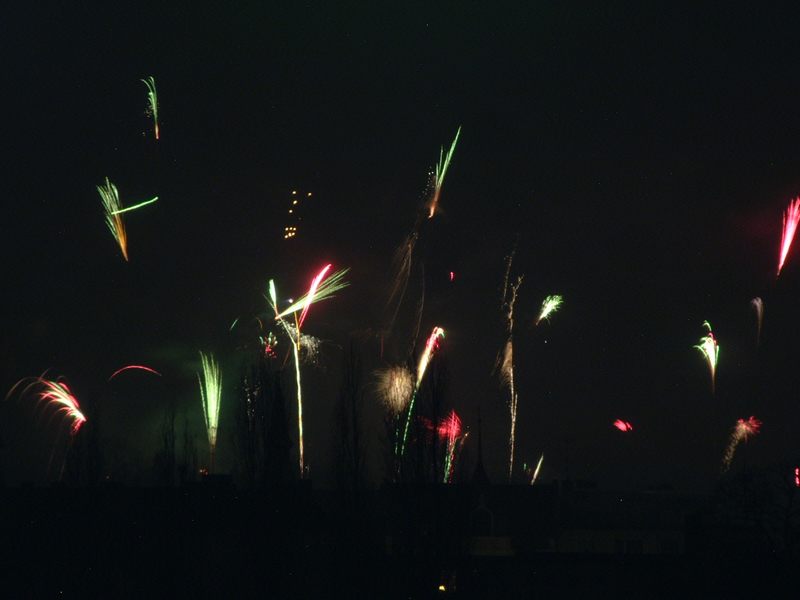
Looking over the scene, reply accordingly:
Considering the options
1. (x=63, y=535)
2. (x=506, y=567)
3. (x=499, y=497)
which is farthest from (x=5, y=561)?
(x=499, y=497)

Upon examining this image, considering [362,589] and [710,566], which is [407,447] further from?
[710,566]

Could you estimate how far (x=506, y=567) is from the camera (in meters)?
49.5

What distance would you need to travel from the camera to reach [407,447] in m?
46.1

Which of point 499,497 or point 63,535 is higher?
point 499,497

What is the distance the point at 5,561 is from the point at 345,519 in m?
14.3

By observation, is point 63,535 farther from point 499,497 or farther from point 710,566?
point 499,497

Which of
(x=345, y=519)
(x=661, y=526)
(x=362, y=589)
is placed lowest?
(x=362, y=589)

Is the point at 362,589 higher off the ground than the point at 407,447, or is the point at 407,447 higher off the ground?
the point at 407,447

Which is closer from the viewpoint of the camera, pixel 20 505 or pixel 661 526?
pixel 20 505

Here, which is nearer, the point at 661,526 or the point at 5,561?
the point at 5,561

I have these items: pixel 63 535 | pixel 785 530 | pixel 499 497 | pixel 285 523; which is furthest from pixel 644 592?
pixel 499 497

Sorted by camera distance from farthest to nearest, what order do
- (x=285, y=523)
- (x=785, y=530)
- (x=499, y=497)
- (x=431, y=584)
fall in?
(x=499, y=497)
(x=785, y=530)
(x=285, y=523)
(x=431, y=584)

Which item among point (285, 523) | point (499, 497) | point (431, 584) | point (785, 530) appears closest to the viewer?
point (431, 584)

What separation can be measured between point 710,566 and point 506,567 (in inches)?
328
